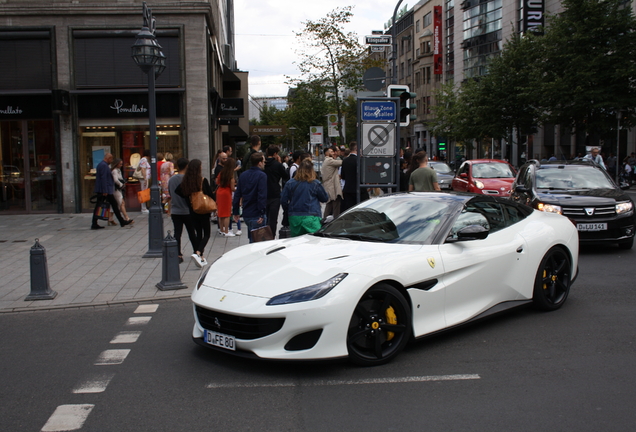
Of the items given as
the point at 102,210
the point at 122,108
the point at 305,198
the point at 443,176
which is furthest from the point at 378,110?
the point at 443,176

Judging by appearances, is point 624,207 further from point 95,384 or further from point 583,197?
point 95,384

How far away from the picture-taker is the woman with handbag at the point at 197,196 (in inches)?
368

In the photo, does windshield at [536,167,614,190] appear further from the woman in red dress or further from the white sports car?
the woman in red dress

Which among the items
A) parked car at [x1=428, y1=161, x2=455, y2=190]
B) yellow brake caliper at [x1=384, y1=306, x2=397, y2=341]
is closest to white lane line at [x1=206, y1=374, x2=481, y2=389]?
yellow brake caliper at [x1=384, y1=306, x2=397, y2=341]

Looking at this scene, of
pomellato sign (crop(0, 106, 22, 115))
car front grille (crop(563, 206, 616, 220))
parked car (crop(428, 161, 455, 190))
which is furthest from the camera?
parked car (crop(428, 161, 455, 190))

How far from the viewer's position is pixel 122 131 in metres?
18.9

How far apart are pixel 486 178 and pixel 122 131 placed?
11.1m

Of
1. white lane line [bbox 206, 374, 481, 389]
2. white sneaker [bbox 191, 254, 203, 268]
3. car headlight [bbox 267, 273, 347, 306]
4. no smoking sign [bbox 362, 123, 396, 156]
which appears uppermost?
no smoking sign [bbox 362, 123, 396, 156]

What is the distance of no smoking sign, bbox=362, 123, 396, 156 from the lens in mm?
10938

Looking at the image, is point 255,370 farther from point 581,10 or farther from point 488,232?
point 581,10

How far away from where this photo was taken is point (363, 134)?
10938 millimetres

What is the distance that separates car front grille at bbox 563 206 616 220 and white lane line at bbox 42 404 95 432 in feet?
28.1

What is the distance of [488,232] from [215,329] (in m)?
2.68

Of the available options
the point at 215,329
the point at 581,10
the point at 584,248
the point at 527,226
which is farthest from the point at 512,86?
the point at 215,329
